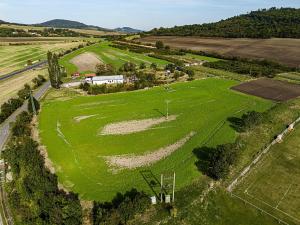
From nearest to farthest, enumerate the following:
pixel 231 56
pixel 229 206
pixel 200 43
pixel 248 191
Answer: pixel 229 206
pixel 248 191
pixel 231 56
pixel 200 43

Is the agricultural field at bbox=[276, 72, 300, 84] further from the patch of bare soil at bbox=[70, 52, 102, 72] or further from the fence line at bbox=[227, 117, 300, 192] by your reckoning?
the patch of bare soil at bbox=[70, 52, 102, 72]

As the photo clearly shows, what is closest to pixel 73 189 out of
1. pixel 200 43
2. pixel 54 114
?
pixel 54 114

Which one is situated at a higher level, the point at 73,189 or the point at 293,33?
the point at 293,33

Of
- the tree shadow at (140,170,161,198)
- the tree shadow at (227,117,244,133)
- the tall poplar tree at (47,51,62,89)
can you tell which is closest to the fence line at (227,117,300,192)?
the tree shadow at (227,117,244,133)

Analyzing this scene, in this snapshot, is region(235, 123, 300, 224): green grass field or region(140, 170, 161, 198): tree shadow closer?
region(235, 123, 300, 224): green grass field

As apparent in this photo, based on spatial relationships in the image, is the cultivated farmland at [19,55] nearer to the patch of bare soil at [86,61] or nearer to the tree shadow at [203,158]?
the patch of bare soil at [86,61]

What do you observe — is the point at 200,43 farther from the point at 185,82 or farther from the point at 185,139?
the point at 185,139

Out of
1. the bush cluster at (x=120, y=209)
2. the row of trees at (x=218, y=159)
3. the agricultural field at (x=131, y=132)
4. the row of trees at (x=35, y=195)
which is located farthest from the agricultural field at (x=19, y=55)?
the bush cluster at (x=120, y=209)

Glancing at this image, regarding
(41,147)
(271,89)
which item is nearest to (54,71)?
(41,147)
